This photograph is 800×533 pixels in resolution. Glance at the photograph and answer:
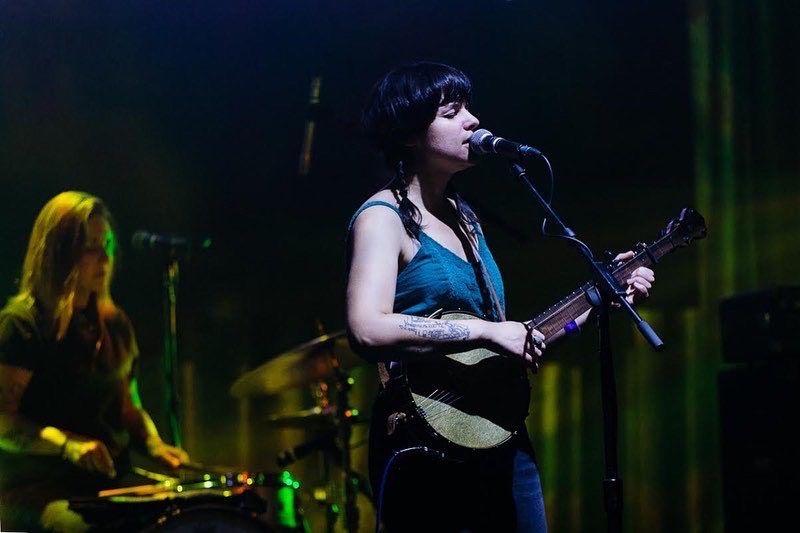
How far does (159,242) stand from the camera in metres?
4.58

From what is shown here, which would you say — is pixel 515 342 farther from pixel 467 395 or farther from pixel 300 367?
pixel 300 367

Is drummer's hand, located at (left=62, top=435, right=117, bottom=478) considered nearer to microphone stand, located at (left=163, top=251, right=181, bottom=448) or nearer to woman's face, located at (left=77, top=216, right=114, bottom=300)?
microphone stand, located at (left=163, top=251, right=181, bottom=448)

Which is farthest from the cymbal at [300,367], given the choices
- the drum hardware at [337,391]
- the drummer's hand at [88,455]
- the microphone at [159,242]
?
the microphone at [159,242]

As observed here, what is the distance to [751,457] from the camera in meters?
3.82

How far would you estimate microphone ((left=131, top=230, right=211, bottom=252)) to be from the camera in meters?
4.58

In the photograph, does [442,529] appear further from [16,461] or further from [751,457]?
[16,461]

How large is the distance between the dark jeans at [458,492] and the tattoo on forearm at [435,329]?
0.24m

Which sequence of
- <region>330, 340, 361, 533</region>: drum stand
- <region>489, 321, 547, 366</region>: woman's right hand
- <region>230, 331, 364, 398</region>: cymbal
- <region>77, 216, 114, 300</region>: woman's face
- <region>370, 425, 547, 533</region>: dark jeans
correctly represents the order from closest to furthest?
<region>370, 425, 547, 533</region>: dark jeans
<region>489, 321, 547, 366</region>: woman's right hand
<region>230, 331, 364, 398</region>: cymbal
<region>330, 340, 361, 533</region>: drum stand
<region>77, 216, 114, 300</region>: woman's face

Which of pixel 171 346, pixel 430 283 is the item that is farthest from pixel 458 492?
pixel 171 346

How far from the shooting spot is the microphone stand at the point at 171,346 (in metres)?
4.43

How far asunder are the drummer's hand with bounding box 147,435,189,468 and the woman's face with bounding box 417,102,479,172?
229 centimetres

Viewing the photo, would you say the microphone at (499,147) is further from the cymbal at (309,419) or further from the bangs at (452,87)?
the cymbal at (309,419)

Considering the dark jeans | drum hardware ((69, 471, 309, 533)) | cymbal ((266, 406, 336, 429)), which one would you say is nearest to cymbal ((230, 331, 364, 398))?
cymbal ((266, 406, 336, 429))

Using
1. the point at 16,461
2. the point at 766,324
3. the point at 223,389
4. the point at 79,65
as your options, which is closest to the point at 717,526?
the point at 766,324
